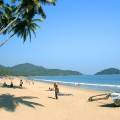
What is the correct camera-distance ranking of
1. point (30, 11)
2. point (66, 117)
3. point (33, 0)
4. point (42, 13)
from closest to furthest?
point (66, 117) < point (33, 0) < point (30, 11) < point (42, 13)

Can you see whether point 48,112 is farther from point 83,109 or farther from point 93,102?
point 93,102

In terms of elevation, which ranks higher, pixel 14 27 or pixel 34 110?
pixel 14 27

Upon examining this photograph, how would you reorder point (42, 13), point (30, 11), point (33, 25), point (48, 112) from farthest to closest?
point (33, 25), point (42, 13), point (30, 11), point (48, 112)

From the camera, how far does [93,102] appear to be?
24.6 meters

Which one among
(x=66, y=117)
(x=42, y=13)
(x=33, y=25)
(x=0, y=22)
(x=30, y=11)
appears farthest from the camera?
(x=33, y=25)

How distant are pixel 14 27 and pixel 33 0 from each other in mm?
6418

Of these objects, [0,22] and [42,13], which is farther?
[0,22]

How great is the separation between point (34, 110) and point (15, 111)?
1.35 meters

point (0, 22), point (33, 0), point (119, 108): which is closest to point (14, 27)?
point (0, 22)

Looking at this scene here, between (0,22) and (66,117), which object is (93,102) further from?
(0,22)

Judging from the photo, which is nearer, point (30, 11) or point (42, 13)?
point (30, 11)

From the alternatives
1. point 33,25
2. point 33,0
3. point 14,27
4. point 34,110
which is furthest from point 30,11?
point 33,25

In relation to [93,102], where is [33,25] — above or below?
above

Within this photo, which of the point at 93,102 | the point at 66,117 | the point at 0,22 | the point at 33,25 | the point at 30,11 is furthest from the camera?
the point at 33,25
